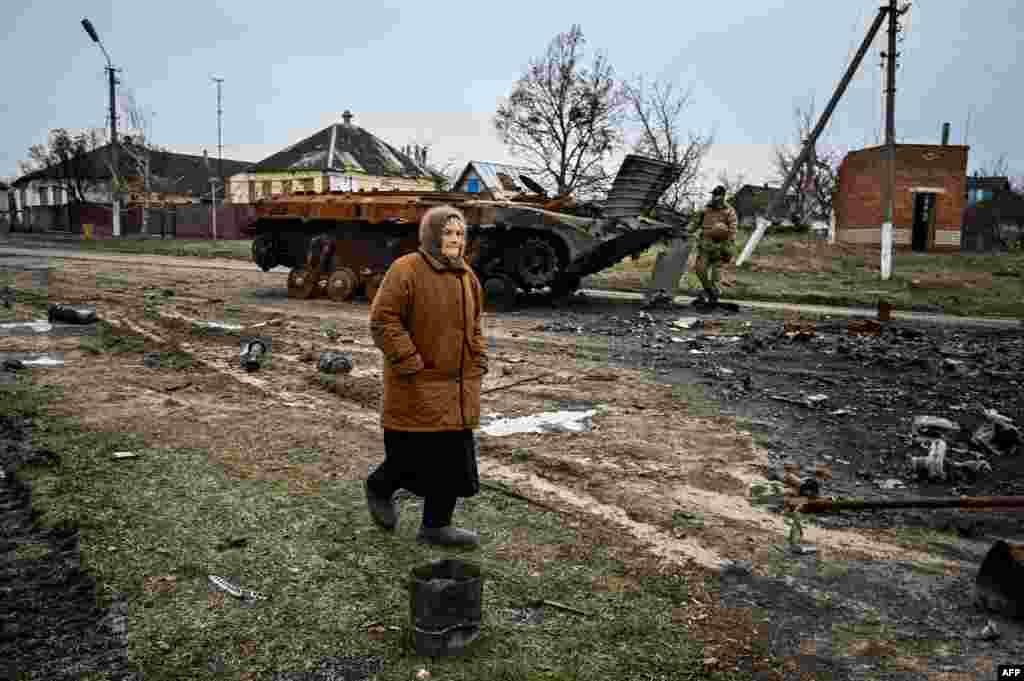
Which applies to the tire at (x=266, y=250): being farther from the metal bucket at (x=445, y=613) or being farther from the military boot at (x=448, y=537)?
the metal bucket at (x=445, y=613)

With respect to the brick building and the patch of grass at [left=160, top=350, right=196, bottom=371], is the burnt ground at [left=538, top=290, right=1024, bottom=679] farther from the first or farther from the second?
the brick building

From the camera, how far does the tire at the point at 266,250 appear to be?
16.1 m

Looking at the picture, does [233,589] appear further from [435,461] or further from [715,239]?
[715,239]

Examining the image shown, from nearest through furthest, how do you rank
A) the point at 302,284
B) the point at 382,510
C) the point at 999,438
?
the point at 382,510, the point at 999,438, the point at 302,284

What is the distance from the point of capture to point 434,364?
12.5 feet

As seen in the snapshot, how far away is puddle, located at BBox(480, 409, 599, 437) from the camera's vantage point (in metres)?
6.25

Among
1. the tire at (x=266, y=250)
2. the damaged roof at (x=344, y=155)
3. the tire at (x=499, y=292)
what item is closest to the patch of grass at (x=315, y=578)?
the tire at (x=499, y=292)

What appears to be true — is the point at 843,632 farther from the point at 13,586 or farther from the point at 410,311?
the point at 13,586

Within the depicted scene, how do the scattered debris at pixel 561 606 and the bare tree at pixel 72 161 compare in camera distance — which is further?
the bare tree at pixel 72 161

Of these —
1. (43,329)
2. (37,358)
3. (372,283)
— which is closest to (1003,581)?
(37,358)

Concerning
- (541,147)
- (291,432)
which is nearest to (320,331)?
(291,432)

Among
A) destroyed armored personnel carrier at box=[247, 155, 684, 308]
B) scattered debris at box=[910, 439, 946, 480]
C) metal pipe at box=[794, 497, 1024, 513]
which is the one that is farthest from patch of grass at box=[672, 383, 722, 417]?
destroyed armored personnel carrier at box=[247, 155, 684, 308]

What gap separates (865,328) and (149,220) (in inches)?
1615

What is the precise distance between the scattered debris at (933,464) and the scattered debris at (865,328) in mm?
6476
